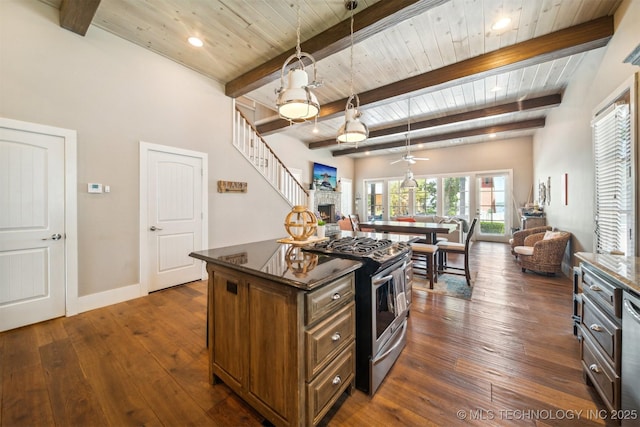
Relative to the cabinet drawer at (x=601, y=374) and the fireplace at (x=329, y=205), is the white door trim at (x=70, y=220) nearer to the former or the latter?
the cabinet drawer at (x=601, y=374)

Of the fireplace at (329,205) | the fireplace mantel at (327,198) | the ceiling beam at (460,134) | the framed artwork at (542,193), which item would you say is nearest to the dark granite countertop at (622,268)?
the framed artwork at (542,193)

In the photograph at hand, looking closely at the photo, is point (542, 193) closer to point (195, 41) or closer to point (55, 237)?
point (195, 41)

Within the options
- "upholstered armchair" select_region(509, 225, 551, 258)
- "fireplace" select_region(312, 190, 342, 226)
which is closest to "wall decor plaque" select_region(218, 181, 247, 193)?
"fireplace" select_region(312, 190, 342, 226)

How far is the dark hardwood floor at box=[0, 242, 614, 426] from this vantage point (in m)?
1.43

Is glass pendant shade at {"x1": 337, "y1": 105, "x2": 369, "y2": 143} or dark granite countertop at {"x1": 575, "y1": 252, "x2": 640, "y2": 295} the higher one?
glass pendant shade at {"x1": 337, "y1": 105, "x2": 369, "y2": 143}

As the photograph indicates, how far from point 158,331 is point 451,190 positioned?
852cm

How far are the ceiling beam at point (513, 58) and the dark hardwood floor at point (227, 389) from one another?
2952mm

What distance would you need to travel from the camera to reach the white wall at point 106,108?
246 centimetres

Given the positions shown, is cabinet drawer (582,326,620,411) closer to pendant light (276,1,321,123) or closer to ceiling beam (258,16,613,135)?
pendant light (276,1,321,123)

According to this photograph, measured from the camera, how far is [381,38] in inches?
114

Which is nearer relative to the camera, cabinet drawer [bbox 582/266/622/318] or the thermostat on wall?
cabinet drawer [bbox 582/266/622/318]

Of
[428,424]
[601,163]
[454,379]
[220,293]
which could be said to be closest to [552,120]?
[601,163]

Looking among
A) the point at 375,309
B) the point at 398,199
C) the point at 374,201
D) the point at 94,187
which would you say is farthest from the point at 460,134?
the point at 94,187

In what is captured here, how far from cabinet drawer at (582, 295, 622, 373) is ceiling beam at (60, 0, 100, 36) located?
4.67 meters
